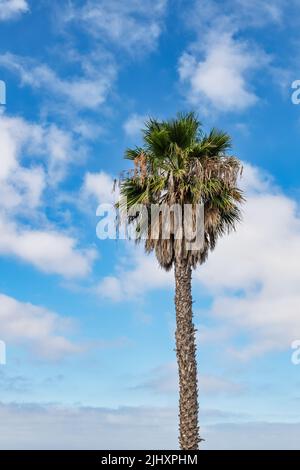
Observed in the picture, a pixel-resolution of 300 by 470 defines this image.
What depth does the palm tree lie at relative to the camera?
27891mm

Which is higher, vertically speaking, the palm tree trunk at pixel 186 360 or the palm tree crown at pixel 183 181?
the palm tree crown at pixel 183 181

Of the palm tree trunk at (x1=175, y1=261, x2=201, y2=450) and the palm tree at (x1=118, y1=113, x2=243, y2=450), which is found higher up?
the palm tree at (x1=118, y1=113, x2=243, y2=450)

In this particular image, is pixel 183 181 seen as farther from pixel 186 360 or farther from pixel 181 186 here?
pixel 186 360

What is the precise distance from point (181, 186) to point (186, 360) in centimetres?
645

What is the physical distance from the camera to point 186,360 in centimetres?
2602

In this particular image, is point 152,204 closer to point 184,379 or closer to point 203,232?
point 203,232

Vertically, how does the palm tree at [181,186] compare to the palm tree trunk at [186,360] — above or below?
above

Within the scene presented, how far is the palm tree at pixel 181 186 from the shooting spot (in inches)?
1098

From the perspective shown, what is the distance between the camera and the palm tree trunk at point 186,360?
25.3 metres

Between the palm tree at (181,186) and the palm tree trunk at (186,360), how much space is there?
0.43 ft

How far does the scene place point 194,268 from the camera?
27953 mm

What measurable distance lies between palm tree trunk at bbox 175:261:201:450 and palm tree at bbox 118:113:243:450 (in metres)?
0.13
